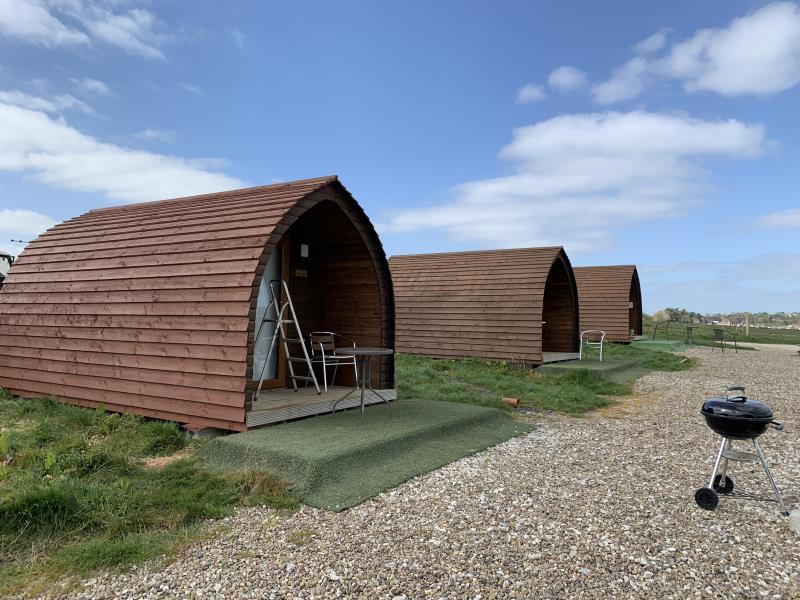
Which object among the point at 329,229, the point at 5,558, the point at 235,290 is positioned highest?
the point at 329,229

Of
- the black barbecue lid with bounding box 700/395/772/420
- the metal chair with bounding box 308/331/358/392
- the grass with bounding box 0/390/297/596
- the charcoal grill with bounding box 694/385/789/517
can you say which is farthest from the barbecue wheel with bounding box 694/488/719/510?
the metal chair with bounding box 308/331/358/392

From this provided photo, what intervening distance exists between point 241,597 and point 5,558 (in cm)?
162

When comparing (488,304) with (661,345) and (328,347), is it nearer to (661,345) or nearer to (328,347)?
(328,347)

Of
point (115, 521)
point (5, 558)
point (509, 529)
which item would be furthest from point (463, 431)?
point (5, 558)

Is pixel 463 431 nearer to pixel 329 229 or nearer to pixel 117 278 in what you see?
pixel 329 229

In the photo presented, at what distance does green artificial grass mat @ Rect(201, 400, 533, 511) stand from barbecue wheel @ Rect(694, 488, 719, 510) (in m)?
2.26

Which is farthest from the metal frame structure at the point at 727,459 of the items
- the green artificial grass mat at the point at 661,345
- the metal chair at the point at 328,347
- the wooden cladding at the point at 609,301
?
the wooden cladding at the point at 609,301

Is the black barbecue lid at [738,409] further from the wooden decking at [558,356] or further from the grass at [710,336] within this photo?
the grass at [710,336]

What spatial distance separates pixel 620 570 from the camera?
11.1 ft

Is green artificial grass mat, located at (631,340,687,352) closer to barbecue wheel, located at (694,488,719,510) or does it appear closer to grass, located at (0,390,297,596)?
barbecue wheel, located at (694,488,719,510)

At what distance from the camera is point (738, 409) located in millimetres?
4305

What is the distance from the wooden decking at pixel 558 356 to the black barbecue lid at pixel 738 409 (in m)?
9.37

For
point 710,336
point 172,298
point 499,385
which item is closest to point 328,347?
point 172,298

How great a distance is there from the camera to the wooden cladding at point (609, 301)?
21.1 metres
